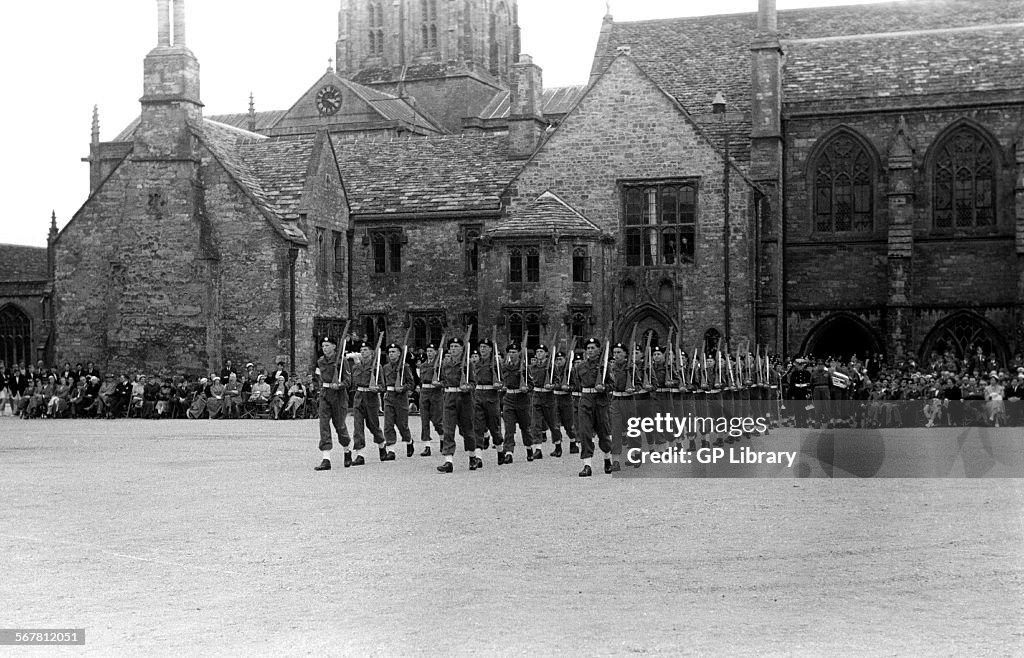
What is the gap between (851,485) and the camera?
18.8 m

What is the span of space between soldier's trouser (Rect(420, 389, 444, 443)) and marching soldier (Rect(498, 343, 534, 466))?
1.05m

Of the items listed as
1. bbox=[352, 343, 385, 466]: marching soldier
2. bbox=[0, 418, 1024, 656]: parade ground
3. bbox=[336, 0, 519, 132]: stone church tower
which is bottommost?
bbox=[0, 418, 1024, 656]: parade ground

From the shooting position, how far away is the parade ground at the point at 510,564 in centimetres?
939

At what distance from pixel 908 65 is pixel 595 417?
1124 inches

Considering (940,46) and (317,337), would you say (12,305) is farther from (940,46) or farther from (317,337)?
(940,46)

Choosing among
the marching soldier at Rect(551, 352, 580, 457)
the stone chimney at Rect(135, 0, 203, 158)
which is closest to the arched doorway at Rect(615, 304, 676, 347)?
the stone chimney at Rect(135, 0, 203, 158)

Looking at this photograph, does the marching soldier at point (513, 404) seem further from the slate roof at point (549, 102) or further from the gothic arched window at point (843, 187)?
the slate roof at point (549, 102)

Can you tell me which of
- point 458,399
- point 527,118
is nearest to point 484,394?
point 458,399

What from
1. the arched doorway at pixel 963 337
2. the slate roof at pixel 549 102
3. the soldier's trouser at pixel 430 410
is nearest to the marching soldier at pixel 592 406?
the soldier's trouser at pixel 430 410

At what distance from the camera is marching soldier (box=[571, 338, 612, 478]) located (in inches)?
824

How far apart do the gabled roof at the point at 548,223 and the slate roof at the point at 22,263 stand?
30.6m

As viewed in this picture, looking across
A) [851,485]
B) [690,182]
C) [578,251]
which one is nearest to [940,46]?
[690,182]

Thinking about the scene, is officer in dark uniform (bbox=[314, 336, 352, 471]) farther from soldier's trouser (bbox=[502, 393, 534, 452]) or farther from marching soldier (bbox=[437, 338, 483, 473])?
soldier's trouser (bbox=[502, 393, 534, 452])

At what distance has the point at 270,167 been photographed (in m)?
44.3
